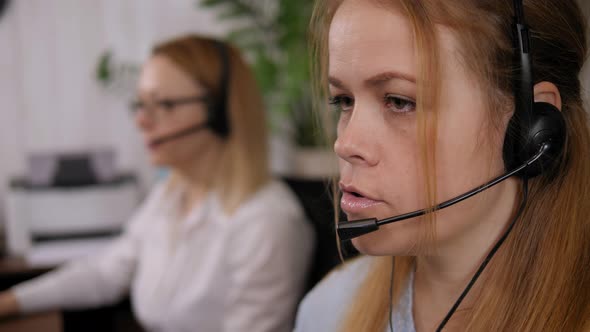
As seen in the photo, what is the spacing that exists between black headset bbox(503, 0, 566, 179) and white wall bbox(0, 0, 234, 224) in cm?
193

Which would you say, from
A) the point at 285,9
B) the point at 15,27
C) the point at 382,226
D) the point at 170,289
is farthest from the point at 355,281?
the point at 15,27

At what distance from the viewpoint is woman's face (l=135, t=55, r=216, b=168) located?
4.96 ft

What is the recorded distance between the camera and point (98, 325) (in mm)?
1676

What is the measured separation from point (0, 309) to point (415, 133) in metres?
1.18

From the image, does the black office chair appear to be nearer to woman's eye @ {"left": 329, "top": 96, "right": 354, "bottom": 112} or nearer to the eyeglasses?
the eyeglasses

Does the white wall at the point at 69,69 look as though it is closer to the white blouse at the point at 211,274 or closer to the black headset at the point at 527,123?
the white blouse at the point at 211,274

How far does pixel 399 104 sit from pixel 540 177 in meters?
0.19

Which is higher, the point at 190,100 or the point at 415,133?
the point at 415,133

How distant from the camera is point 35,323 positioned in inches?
50.9

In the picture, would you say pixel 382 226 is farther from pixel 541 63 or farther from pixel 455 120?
pixel 541 63

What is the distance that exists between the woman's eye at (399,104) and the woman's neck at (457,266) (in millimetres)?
146

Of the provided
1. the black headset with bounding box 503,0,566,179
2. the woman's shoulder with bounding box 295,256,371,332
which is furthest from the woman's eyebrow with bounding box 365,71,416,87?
the woman's shoulder with bounding box 295,256,371,332

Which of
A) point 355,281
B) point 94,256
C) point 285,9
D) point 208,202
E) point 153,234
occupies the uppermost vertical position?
point 285,9

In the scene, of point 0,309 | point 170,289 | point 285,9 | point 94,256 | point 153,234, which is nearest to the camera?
point 0,309
